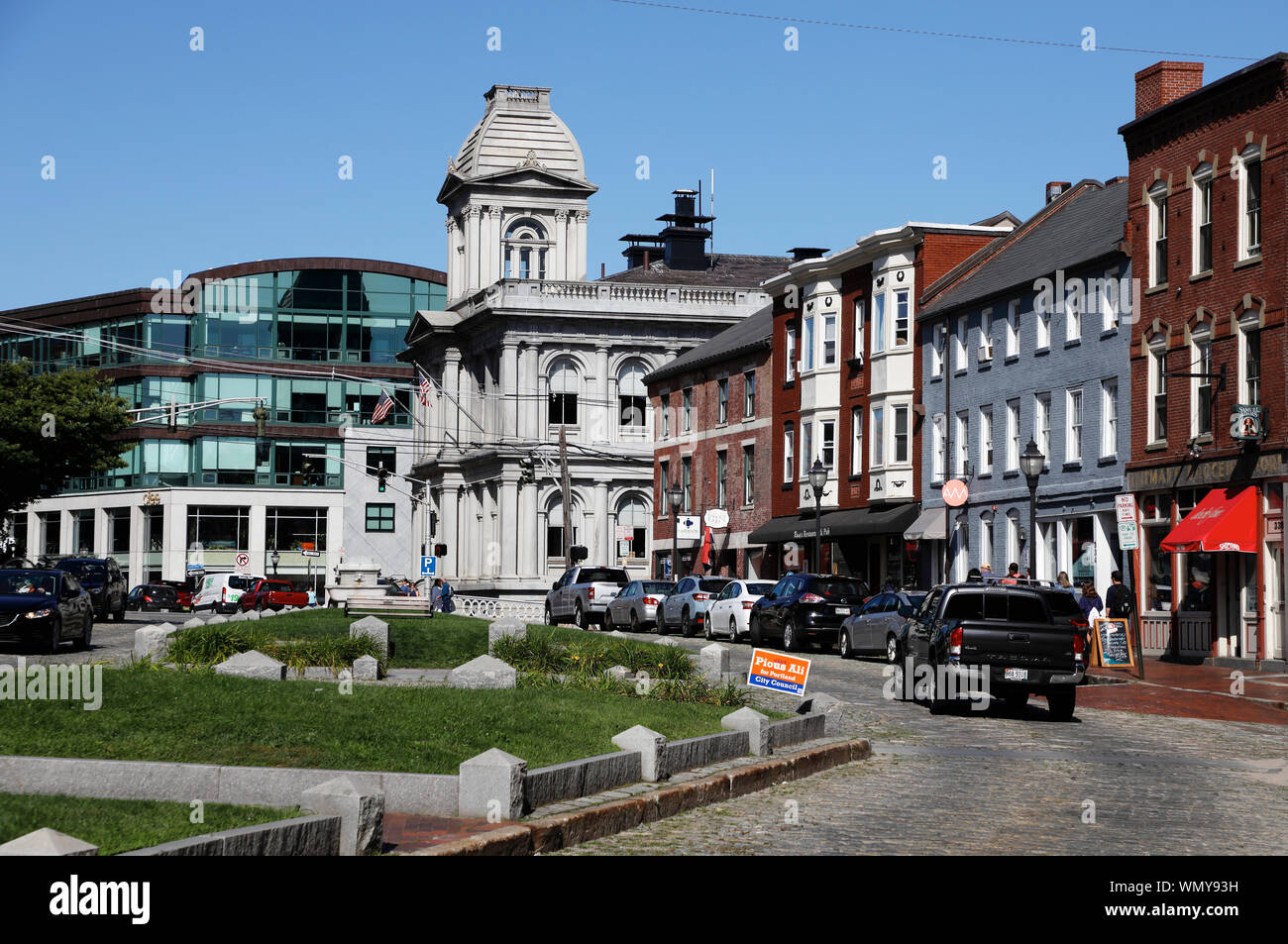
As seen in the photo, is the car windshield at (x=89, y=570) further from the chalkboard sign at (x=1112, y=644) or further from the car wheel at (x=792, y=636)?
the chalkboard sign at (x=1112, y=644)

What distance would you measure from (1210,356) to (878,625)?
374 inches

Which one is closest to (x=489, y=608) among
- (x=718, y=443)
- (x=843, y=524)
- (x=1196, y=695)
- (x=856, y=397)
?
(x=718, y=443)

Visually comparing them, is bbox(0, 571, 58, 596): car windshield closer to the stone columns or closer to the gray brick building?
the gray brick building

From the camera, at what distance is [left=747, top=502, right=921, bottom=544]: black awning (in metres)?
53.2

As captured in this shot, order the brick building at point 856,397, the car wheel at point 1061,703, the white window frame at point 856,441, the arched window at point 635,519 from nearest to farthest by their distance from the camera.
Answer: the car wheel at point 1061,703
the brick building at point 856,397
the white window frame at point 856,441
the arched window at point 635,519

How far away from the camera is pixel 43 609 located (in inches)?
1156

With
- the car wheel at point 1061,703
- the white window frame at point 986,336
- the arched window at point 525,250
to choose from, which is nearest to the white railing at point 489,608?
the white window frame at point 986,336

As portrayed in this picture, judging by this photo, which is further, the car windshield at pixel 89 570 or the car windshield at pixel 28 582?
the car windshield at pixel 89 570

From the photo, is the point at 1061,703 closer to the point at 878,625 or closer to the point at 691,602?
the point at 878,625

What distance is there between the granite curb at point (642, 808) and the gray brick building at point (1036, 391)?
25.6 m

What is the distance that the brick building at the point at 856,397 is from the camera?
177 ft

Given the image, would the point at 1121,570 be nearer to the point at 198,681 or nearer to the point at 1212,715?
the point at 1212,715
